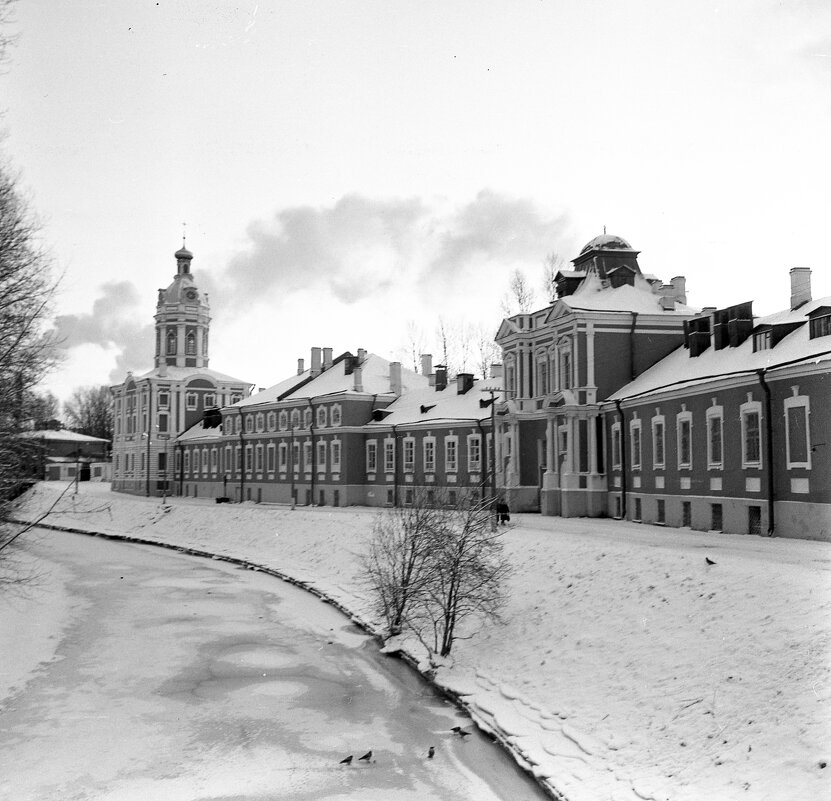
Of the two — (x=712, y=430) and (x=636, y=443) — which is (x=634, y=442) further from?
(x=712, y=430)

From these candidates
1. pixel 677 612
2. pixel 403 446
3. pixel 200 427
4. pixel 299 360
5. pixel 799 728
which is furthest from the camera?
pixel 200 427

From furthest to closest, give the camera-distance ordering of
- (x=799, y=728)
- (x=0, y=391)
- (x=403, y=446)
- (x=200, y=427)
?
(x=200, y=427) < (x=403, y=446) < (x=0, y=391) < (x=799, y=728)

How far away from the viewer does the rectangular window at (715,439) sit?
2941cm

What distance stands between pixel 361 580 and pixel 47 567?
15.6 m

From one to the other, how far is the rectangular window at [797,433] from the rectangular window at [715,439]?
355cm

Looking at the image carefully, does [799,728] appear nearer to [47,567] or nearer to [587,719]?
[587,719]

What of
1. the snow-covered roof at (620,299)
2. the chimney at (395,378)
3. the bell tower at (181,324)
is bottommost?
the chimney at (395,378)

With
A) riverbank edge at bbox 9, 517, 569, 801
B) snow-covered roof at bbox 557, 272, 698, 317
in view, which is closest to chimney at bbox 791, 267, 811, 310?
snow-covered roof at bbox 557, 272, 698, 317

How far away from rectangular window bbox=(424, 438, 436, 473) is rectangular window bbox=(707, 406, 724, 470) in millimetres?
23683

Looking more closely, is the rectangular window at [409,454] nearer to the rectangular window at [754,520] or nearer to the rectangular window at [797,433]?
the rectangular window at [754,520]

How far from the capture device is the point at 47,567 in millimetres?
38438

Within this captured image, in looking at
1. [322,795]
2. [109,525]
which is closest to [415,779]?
[322,795]

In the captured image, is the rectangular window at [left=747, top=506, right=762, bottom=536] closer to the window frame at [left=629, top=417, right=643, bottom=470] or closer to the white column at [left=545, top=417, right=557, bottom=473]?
the window frame at [left=629, top=417, right=643, bottom=470]

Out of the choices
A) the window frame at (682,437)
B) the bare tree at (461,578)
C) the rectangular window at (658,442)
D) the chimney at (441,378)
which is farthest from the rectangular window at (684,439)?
the chimney at (441,378)
